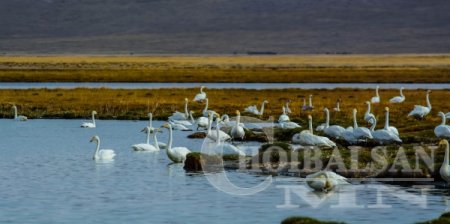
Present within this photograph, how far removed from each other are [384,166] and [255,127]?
30.5 feet

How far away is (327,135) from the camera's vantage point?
24.7 m

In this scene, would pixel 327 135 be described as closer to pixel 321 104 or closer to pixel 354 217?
pixel 354 217

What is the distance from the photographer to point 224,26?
151 meters

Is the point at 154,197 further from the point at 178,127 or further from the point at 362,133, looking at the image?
the point at 178,127

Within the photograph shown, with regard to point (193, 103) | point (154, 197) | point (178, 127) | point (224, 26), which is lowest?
point (154, 197)

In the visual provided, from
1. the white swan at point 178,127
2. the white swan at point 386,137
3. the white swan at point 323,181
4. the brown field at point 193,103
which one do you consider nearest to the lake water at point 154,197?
the white swan at point 323,181

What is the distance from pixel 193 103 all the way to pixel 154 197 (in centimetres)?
2212

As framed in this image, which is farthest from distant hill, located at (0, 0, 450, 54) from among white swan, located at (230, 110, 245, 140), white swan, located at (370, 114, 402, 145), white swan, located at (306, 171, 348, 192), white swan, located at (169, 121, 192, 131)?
white swan, located at (306, 171, 348, 192)

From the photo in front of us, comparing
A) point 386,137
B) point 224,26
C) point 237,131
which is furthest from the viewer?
point 224,26

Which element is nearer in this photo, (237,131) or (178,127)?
(237,131)

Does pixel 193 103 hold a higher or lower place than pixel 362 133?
higher

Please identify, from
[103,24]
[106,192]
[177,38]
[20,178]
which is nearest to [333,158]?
[106,192]

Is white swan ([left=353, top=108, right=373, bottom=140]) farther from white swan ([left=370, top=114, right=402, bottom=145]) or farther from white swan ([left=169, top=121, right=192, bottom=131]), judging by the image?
white swan ([left=169, top=121, right=192, bottom=131])

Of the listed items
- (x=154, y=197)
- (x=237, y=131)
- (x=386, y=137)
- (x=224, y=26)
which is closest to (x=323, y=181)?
(x=154, y=197)
